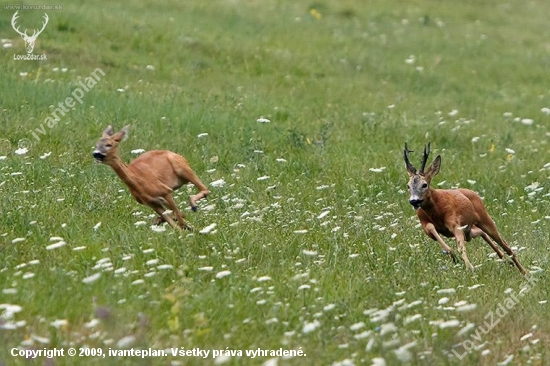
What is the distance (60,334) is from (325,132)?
8126 mm

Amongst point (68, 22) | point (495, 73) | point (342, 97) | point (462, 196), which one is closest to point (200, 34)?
point (68, 22)

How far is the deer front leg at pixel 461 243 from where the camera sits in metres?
8.88

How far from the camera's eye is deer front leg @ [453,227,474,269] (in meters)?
8.88

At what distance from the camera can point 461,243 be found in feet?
30.5

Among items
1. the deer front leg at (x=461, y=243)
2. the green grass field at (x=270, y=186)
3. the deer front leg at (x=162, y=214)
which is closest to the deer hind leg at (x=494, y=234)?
the green grass field at (x=270, y=186)

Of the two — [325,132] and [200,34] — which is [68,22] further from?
[325,132]

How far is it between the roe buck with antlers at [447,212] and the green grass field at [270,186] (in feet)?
0.83

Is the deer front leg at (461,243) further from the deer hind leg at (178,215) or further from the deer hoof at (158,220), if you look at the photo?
the deer hoof at (158,220)

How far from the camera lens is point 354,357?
20.5 ft

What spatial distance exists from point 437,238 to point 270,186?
2.35 m

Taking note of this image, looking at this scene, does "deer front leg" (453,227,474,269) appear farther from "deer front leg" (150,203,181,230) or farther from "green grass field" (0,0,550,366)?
"deer front leg" (150,203,181,230)

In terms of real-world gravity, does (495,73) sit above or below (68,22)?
below

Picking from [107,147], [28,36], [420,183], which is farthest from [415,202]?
[28,36]

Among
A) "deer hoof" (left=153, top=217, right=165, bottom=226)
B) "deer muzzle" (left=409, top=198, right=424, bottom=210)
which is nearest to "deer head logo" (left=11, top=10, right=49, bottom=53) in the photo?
"deer hoof" (left=153, top=217, right=165, bottom=226)
